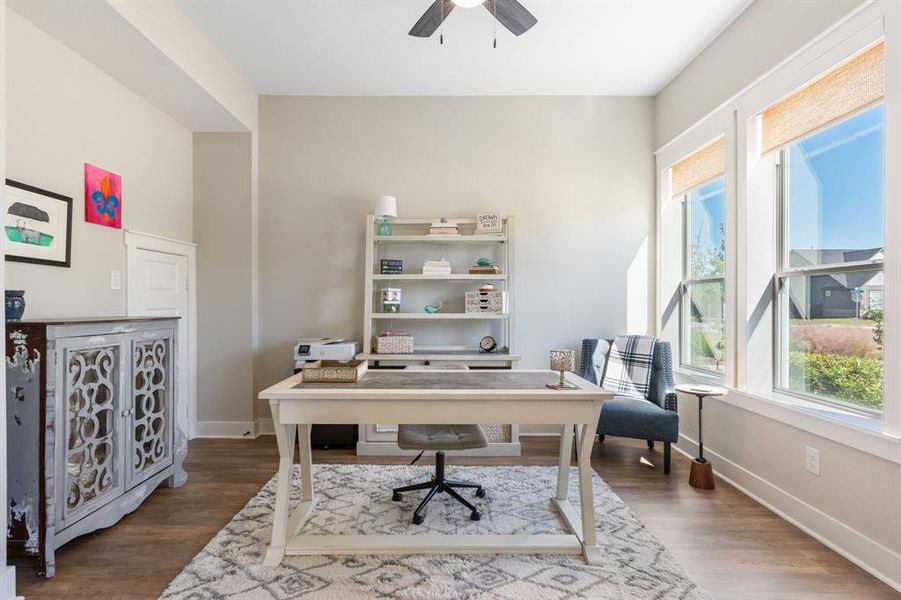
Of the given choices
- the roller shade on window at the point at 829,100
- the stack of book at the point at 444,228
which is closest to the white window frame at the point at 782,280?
the roller shade on window at the point at 829,100

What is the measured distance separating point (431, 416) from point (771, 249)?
8.06 ft

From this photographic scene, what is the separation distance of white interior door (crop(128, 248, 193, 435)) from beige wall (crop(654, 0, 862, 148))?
13.9 feet

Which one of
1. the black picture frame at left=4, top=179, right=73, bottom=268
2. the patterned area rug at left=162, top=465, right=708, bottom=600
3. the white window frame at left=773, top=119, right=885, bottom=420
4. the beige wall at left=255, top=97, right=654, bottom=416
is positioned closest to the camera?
the patterned area rug at left=162, top=465, right=708, bottom=600

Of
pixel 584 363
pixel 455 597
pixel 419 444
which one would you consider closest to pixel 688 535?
pixel 455 597

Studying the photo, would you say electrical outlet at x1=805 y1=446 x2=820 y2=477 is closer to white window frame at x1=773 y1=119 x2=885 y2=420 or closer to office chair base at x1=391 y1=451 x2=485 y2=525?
white window frame at x1=773 y1=119 x2=885 y2=420

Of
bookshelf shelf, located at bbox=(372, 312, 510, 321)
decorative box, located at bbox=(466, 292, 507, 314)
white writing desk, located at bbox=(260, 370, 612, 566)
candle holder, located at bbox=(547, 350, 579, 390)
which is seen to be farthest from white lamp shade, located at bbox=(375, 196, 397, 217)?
candle holder, located at bbox=(547, 350, 579, 390)

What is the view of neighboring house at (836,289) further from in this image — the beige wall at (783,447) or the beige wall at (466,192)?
the beige wall at (466,192)

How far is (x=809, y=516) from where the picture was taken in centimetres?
223

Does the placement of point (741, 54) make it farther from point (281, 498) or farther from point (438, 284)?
point (281, 498)

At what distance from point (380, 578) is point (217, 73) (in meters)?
3.56

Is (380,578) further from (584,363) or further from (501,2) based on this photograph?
(501,2)

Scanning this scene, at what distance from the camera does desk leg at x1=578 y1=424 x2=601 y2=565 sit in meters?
1.97

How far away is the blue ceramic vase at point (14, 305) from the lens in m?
1.94

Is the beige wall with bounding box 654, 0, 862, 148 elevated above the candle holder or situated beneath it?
elevated above
